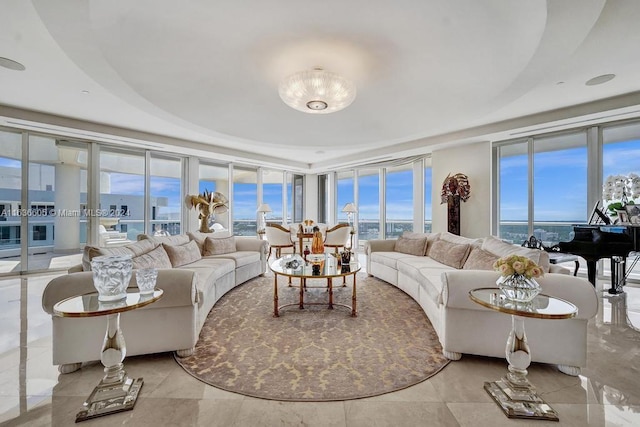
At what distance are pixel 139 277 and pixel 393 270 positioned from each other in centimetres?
355

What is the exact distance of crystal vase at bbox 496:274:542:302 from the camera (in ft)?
6.20

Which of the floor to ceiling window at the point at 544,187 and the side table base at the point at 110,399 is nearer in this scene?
the side table base at the point at 110,399

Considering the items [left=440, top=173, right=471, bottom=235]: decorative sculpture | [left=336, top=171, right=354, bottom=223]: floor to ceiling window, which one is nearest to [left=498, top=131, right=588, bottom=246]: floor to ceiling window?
[left=440, top=173, right=471, bottom=235]: decorative sculpture

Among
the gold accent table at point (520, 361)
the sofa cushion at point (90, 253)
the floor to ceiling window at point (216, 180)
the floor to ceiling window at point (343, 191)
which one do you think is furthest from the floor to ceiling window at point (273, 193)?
the gold accent table at point (520, 361)

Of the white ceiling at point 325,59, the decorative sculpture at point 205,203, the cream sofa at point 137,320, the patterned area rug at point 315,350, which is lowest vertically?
the patterned area rug at point 315,350

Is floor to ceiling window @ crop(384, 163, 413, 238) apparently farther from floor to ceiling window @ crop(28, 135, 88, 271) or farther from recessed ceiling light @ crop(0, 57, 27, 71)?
recessed ceiling light @ crop(0, 57, 27, 71)

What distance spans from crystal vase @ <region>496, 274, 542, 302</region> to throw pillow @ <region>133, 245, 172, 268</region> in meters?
3.15

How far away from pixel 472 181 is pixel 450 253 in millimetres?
2769

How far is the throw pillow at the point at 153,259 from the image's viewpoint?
2.98 meters

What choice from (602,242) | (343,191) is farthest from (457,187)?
(343,191)

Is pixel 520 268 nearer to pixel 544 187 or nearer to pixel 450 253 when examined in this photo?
pixel 450 253

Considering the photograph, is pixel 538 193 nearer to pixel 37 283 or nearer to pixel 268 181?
pixel 268 181

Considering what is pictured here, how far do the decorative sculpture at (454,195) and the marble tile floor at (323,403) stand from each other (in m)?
3.61

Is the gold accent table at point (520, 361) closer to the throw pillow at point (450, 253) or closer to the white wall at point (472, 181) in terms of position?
the throw pillow at point (450, 253)
